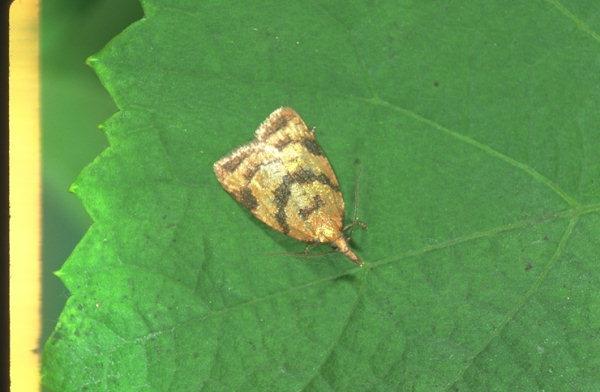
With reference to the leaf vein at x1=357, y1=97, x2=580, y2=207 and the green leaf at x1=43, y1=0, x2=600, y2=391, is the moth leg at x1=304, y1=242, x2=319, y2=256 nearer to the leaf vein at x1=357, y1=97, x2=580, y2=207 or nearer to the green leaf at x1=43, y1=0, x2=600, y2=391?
the green leaf at x1=43, y1=0, x2=600, y2=391

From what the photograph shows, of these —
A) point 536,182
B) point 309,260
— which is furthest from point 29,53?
point 536,182

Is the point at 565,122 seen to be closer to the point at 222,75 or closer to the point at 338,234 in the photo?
the point at 338,234

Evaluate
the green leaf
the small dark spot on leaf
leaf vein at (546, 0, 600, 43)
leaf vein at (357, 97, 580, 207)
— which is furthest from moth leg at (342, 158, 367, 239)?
leaf vein at (546, 0, 600, 43)

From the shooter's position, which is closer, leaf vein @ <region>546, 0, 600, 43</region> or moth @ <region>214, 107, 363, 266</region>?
leaf vein @ <region>546, 0, 600, 43</region>

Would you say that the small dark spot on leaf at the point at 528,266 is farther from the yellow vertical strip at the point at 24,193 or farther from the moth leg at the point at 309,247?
the yellow vertical strip at the point at 24,193

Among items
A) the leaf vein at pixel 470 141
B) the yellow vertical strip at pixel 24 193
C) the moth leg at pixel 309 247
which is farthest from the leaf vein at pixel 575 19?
the yellow vertical strip at pixel 24 193

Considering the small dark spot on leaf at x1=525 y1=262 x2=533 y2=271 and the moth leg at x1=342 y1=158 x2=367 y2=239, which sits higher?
the moth leg at x1=342 y1=158 x2=367 y2=239
